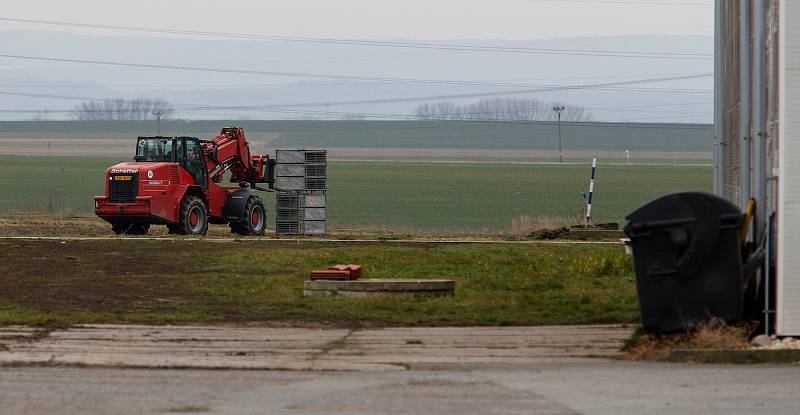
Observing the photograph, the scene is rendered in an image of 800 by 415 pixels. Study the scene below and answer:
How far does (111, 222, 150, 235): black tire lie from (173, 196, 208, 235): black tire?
808 mm

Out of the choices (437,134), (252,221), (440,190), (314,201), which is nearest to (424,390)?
(314,201)

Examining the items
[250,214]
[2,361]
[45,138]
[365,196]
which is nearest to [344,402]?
[2,361]

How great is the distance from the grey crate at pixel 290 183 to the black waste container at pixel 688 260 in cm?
2511

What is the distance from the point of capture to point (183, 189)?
1390 inches

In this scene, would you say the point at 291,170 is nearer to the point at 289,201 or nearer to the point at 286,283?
the point at 289,201

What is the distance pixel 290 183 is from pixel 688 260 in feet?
84.3

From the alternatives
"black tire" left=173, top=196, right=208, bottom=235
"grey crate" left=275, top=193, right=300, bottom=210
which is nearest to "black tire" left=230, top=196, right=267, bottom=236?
"grey crate" left=275, top=193, right=300, bottom=210

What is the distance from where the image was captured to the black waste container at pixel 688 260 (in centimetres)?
1348

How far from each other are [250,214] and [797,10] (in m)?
25.2

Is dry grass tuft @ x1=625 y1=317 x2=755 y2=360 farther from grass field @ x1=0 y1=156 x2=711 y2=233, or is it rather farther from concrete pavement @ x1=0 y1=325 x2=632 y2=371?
grass field @ x1=0 y1=156 x2=711 y2=233

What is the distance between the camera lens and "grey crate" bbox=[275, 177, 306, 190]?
3825 cm

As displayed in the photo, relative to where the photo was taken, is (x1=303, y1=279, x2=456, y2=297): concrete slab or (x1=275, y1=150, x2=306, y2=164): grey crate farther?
(x1=275, y1=150, x2=306, y2=164): grey crate

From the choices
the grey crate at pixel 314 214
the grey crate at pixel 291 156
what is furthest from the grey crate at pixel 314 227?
the grey crate at pixel 291 156

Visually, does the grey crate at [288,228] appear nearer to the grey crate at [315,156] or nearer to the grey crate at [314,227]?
the grey crate at [314,227]
